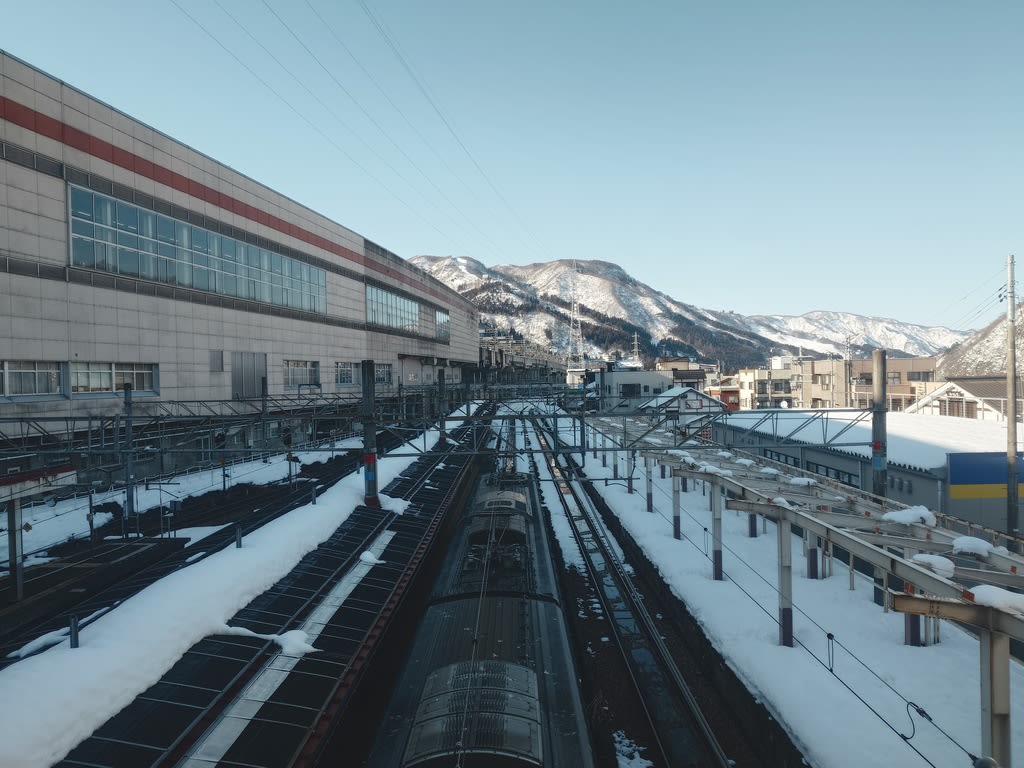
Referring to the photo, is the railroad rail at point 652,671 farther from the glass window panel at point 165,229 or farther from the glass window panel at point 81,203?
the glass window panel at point 165,229

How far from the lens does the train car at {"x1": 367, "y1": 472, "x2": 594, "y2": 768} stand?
664 cm

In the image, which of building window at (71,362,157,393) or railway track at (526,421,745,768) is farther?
building window at (71,362,157,393)

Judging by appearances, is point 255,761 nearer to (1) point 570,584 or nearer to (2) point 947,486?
(1) point 570,584

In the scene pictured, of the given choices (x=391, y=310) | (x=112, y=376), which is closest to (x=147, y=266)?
(x=112, y=376)

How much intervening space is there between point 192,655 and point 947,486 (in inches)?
874

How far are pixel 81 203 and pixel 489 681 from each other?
69.2 ft

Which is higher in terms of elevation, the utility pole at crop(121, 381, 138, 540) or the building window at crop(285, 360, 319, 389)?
the building window at crop(285, 360, 319, 389)

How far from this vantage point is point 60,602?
1345 cm

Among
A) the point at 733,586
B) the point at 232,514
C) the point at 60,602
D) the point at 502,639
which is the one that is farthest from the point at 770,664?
the point at 232,514

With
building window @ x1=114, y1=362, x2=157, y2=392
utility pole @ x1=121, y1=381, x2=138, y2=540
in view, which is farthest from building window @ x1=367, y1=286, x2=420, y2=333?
utility pole @ x1=121, y1=381, x2=138, y2=540

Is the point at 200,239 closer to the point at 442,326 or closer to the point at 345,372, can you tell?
the point at 345,372

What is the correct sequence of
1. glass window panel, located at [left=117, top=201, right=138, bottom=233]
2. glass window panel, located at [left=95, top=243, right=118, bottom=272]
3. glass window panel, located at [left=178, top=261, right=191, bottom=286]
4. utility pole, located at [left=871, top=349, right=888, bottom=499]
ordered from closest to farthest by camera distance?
utility pole, located at [left=871, top=349, right=888, bottom=499] → glass window panel, located at [left=95, top=243, right=118, bottom=272] → glass window panel, located at [left=117, top=201, right=138, bottom=233] → glass window panel, located at [left=178, top=261, right=191, bottom=286]

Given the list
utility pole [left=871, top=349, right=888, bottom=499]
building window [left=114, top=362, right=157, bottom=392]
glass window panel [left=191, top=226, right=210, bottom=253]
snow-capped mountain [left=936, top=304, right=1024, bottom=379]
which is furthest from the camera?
snow-capped mountain [left=936, top=304, right=1024, bottom=379]

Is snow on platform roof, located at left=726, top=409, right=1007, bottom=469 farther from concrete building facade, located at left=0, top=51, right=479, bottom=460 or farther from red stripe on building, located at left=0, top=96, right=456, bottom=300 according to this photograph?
red stripe on building, located at left=0, top=96, right=456, bottom=300
